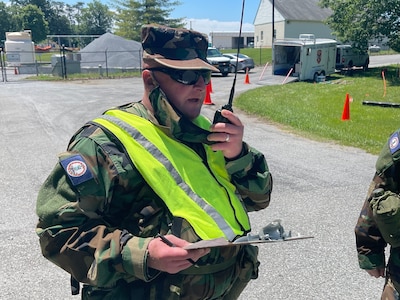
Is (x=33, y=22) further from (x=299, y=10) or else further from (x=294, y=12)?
(x=299, y=10)

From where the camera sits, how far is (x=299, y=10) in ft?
204

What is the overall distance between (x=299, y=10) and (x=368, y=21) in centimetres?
3937

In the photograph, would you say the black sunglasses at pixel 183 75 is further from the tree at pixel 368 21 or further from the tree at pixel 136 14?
the tree at pixel 136 14

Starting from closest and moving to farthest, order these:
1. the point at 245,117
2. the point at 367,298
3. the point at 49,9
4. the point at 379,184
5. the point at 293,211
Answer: the point at 379,184 < the point at 367,298 < the point at 293,211 < the point at 245,117 < the point at 49,9

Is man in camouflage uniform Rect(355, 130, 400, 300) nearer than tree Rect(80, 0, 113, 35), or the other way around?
man in camouflage uniform Rect(355, 130, 400, 300)

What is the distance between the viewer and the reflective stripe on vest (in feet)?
5.11

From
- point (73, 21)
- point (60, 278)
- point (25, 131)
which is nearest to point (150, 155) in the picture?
point (60, 278)

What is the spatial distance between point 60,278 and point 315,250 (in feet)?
8.02

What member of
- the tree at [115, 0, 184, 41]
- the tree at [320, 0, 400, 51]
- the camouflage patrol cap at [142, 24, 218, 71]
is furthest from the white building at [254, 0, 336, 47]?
the camouflage patrol cap at [142, 24, 218, 71]

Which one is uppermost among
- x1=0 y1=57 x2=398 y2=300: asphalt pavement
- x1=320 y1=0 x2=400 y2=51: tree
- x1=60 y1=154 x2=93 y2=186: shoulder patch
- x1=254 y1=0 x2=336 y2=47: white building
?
x1=254 y1=0 x2=336 y2=47: white building

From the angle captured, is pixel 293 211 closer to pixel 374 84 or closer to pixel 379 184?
pixel 379 184

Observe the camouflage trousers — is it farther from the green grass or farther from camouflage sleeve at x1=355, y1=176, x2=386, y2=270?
the green grass

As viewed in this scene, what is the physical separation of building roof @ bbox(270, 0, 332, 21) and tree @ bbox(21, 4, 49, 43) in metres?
42.5

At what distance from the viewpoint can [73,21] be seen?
355ft
